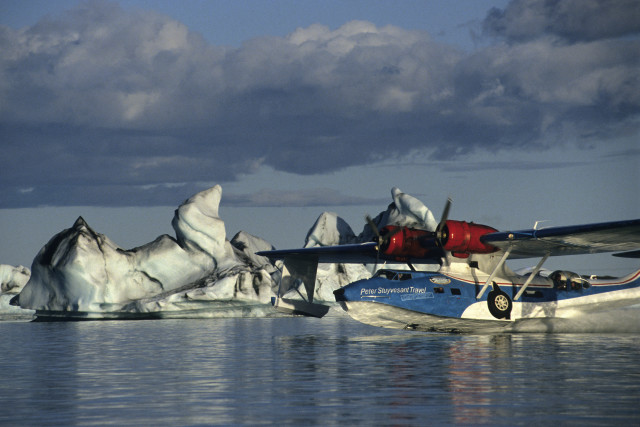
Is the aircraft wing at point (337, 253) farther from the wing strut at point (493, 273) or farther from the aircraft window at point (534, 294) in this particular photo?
the aircraft window at point (534, 294)

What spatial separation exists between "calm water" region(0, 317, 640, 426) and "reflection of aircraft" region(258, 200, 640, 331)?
592 cm

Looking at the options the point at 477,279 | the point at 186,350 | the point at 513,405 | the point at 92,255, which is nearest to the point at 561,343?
the point at 477,279

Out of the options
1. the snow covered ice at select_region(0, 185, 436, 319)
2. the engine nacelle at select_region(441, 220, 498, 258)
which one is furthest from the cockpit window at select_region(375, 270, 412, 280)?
the snow covered ice at select_region(0, 185, 436, 319)

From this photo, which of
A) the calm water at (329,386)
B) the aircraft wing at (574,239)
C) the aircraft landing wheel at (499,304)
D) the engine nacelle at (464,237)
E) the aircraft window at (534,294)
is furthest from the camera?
the aircraft window at (534,294)

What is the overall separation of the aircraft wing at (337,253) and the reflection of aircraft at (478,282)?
0.13 metres

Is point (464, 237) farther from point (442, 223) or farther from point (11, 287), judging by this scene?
point (11, 287)

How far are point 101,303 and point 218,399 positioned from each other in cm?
4246

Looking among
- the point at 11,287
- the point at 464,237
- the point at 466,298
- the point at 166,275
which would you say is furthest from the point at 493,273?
the point at 11,287

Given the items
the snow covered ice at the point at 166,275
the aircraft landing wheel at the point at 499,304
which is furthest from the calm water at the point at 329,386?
the snow covered ice at the point at 166,275

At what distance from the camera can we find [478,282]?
93.2 ft

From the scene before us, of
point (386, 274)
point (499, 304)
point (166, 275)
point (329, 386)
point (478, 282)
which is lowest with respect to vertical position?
point (329, 386)

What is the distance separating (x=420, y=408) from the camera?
9.40 meters

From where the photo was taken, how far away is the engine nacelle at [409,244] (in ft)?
95.4

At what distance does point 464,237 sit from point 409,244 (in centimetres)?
262
